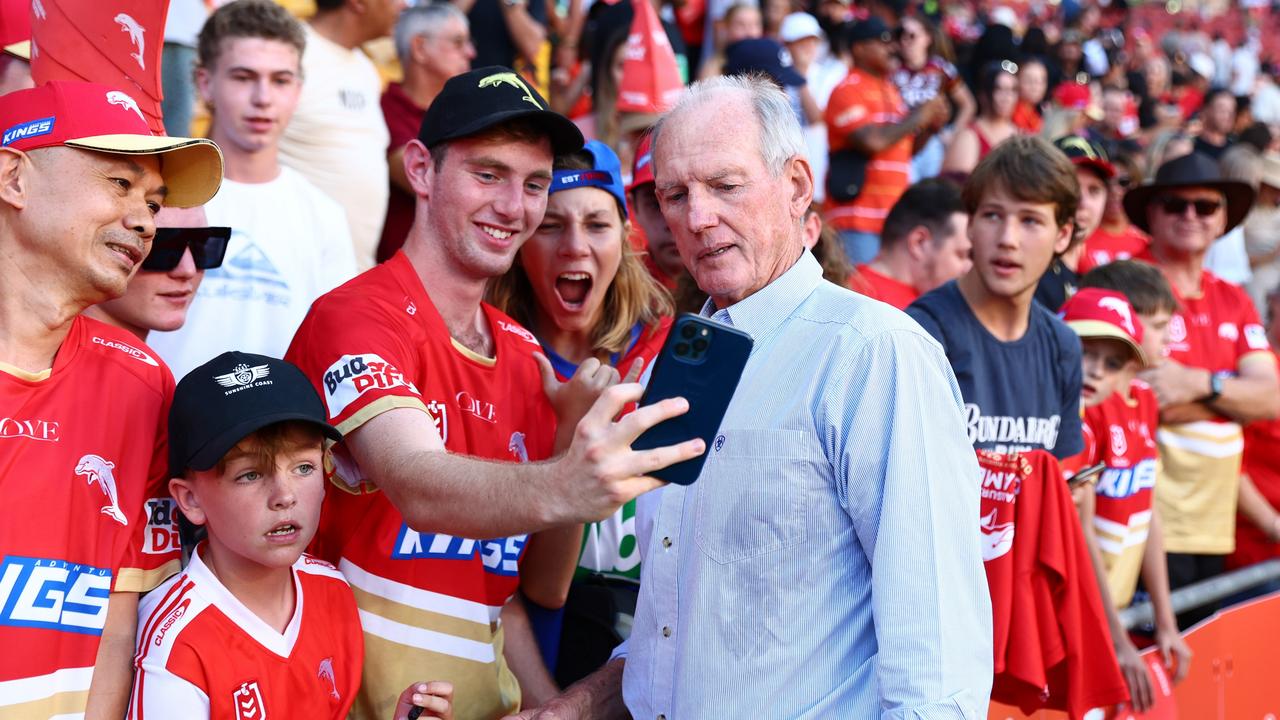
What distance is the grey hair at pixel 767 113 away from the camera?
2654 millimetres

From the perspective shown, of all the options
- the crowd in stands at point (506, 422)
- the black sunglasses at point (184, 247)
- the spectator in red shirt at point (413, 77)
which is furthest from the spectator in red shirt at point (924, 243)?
the black sunglasses at point (184, 247)

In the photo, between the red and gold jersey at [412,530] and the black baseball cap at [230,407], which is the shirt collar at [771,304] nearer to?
the red and gold jersey at [412,530]

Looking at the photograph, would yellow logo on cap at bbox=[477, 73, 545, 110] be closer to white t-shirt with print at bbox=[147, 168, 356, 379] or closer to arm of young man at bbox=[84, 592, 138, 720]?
white t-shirt with print at bbox=[147, 168, 356, 379]

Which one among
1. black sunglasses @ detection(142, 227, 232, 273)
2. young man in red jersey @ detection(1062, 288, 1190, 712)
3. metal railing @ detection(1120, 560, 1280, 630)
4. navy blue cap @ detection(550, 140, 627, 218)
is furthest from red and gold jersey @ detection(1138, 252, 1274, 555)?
black sunglasses @ detection(142, 227, 232, 273)

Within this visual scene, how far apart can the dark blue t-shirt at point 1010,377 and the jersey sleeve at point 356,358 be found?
1.89 metres

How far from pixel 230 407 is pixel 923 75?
30.8ft

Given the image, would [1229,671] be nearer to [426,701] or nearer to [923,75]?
[426,701]

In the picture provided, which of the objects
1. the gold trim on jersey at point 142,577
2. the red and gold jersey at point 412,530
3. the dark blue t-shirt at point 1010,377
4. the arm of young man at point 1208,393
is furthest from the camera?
the arm of young man at point 1208,393

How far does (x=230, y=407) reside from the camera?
281 cm

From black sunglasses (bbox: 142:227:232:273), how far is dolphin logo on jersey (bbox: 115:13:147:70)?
485mm

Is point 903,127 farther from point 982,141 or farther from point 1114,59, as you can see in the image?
point 1114,59

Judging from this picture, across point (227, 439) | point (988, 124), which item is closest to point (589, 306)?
point (227, 439)

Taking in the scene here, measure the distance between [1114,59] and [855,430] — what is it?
1801cm

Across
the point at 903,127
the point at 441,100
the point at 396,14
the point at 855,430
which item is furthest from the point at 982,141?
the point at 855,430
